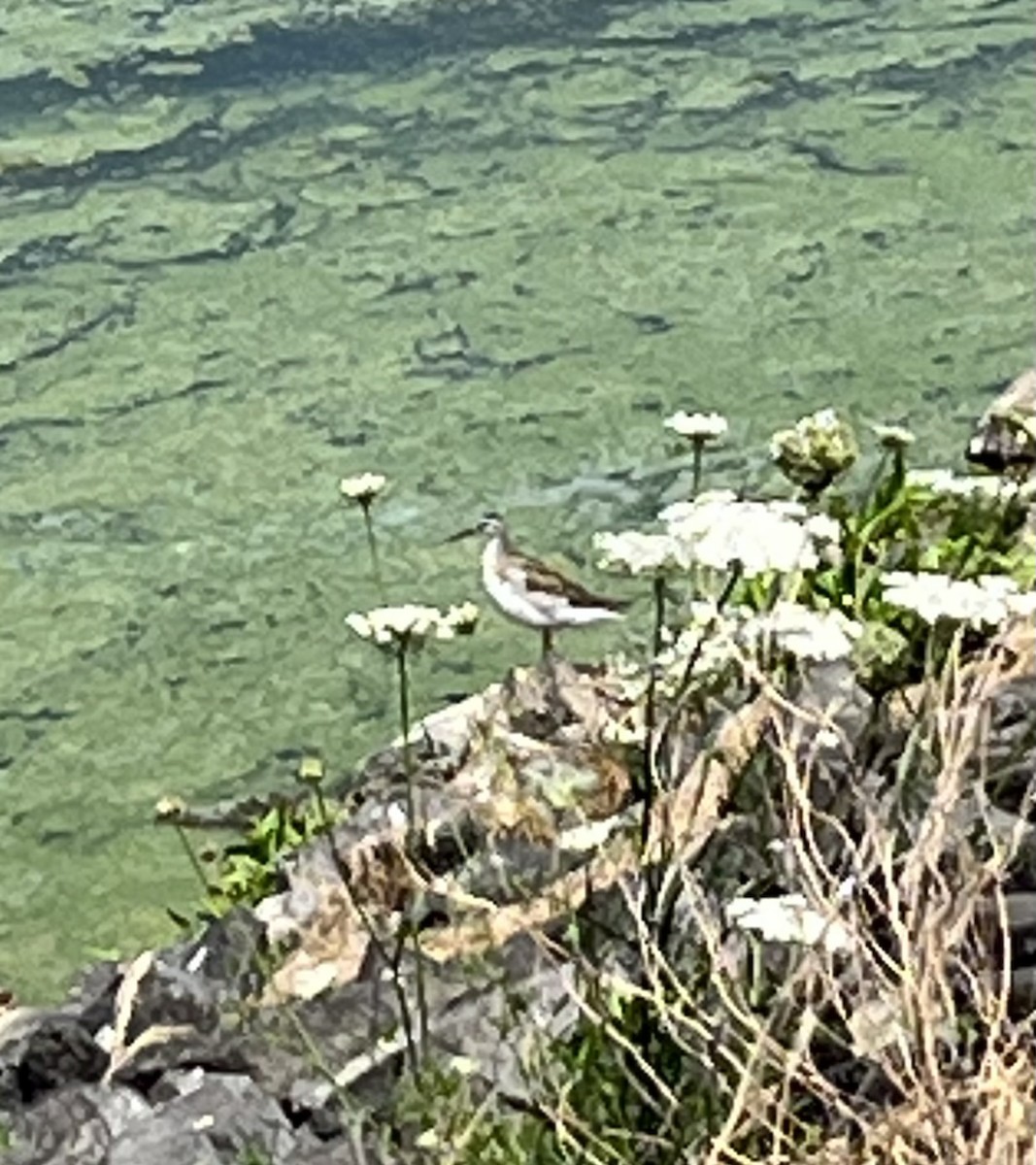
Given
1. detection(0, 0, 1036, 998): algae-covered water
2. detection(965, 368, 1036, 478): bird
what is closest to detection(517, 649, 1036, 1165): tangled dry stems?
detection(965, 368, 1036, 478): bird

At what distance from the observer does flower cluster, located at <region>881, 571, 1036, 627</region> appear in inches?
57.7

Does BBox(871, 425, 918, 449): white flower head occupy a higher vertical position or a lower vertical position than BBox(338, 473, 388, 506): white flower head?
lower

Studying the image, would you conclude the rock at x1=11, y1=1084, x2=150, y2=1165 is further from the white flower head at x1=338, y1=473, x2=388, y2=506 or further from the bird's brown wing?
the bird's brown wing

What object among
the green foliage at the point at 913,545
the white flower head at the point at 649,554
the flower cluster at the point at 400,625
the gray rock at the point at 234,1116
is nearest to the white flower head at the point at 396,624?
the flower cluster at the point at 400,625

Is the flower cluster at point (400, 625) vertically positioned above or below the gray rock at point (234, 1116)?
above

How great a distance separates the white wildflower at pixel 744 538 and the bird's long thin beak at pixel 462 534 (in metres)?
1.75

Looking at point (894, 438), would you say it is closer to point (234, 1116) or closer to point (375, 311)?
point (234, 1116)

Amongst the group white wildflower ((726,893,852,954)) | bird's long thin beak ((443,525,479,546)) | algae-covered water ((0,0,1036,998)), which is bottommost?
algae-covered water ((0,0,1036,998))

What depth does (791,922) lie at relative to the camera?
4.65 ft

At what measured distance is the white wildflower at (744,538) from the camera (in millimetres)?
1441

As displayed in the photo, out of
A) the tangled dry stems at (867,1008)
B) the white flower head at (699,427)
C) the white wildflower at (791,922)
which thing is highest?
the white flower head at (699,427)

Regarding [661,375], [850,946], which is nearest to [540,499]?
[661,375]

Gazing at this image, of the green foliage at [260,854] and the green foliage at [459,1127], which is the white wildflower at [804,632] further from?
the green foliage at [260,854]

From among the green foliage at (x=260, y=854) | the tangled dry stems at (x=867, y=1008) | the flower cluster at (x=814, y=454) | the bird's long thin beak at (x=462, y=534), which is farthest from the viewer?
the bird's long thin beak at (x=462, y=534)
